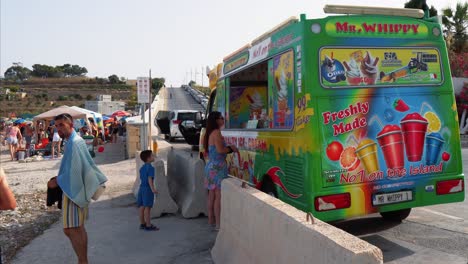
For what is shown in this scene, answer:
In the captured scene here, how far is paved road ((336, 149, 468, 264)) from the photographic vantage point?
17.6 ft

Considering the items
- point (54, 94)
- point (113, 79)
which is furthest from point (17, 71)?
point (54, 94)

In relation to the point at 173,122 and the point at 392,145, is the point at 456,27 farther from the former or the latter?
the point at 392,145

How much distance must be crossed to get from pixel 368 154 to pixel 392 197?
2.08 feet

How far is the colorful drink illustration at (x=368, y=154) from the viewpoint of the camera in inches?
217

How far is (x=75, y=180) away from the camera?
4.93 metres

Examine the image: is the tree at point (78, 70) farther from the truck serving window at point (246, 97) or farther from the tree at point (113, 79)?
the truck serving window at point (246, 97)

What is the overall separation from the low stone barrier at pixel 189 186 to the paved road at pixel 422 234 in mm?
2437

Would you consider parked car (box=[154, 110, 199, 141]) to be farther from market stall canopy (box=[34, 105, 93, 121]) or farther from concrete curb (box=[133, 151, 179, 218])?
concrete curb (box=[133, 151, 179, 218])

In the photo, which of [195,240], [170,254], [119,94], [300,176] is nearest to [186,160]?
[195,240]

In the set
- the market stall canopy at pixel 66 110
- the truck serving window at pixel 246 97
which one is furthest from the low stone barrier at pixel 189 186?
the market stall canopy at pixel 66 110

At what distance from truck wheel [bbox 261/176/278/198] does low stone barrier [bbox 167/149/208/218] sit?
169cm

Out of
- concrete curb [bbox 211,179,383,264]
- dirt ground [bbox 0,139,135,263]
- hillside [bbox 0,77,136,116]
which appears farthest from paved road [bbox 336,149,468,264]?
hillside [bbox 0,77,136,116]

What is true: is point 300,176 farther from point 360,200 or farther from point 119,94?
point 119,94

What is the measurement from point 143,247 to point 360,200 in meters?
3.02
